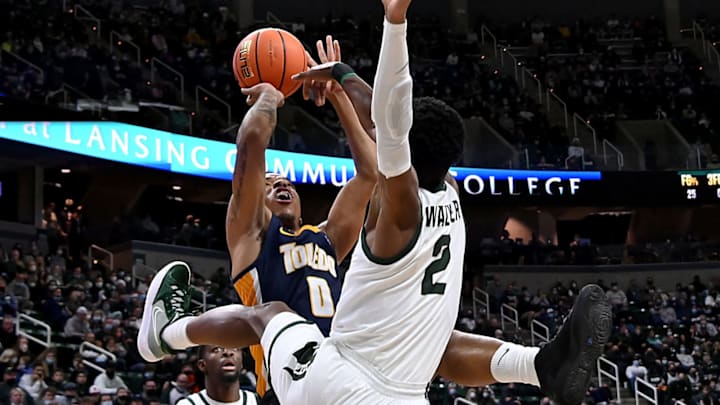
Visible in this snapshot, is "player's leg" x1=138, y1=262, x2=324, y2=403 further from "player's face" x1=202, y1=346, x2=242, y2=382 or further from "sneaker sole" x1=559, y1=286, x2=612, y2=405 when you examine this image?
"sneaker sole" x1=559, y1=286, x2=612, y2=405

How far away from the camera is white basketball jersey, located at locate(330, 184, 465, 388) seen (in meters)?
3.96

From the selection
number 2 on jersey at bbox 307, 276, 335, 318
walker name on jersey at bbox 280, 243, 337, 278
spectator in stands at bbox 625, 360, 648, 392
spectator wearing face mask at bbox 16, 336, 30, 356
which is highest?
walker name on jersey at bbox 280, 243, 337, 278

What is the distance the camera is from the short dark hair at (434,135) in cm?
402

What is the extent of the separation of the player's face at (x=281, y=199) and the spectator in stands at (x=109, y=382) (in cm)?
686

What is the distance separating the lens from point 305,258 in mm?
5543

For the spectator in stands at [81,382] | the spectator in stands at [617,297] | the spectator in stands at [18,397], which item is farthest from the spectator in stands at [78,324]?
the spectator in stands at [617,297]

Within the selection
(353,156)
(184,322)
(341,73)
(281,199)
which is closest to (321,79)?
(341,73)

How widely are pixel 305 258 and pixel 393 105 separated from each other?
1.98 metres

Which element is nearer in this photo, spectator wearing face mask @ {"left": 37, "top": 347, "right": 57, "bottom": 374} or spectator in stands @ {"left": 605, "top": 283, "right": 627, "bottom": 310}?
spectator wearing face mask @ {"left": 37, "top": 347, "right": 57, "bottom": 374}

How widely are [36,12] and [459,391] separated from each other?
10326mm

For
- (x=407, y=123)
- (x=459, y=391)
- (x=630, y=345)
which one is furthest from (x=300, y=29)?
(x=407, y=123)

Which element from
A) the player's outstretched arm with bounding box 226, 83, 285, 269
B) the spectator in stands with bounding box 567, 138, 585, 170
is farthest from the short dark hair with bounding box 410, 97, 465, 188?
the spectator in stands with bounding box 567, 138, 585, 170

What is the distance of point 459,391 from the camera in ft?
49.3

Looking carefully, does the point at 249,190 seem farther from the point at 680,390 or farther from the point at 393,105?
the point at 680,390
